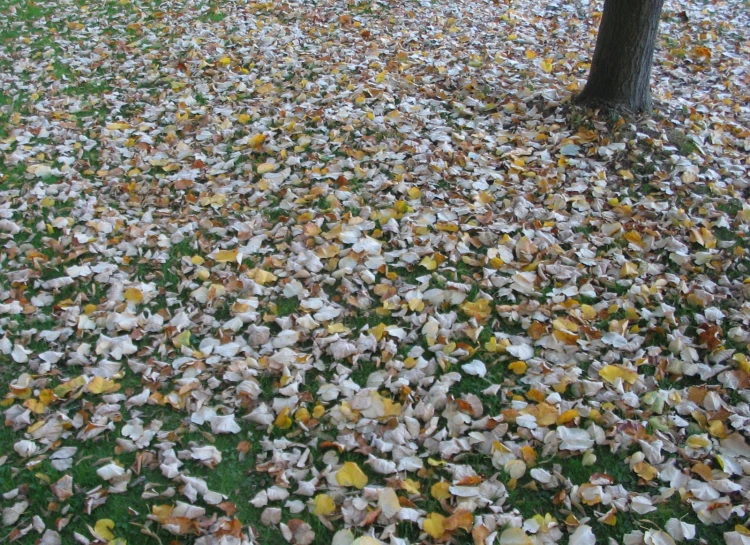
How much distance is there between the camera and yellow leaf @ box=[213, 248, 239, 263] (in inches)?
142

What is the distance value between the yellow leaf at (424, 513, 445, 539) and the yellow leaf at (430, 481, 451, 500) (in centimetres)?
8

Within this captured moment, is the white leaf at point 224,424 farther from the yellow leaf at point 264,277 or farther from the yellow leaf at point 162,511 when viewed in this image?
the yellow leaf at point 264,277

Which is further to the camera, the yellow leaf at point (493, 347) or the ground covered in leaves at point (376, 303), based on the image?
the yellow leaf at point (493, 347)

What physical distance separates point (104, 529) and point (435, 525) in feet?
4.04

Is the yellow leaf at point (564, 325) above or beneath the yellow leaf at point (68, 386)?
above

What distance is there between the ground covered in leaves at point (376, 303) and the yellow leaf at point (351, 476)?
0.01 metres

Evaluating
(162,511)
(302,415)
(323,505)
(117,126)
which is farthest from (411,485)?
(117,126)

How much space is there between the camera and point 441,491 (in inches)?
95.8

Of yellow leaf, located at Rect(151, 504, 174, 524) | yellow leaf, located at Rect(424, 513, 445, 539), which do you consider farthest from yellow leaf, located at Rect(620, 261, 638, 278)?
yellow leaf, located at Rect(151, 504, 174, 524)

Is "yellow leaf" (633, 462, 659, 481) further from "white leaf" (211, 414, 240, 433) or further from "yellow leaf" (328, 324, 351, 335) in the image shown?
"white leaf" (211, 414, 240, 433)

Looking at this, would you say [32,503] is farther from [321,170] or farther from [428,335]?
[321,170]

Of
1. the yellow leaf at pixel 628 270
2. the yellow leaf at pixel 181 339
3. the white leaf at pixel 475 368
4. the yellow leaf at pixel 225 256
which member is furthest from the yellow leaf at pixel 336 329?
the yellow leaf at pixel 628 270

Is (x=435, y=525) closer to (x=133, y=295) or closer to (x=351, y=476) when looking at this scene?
(x=351, y=476)

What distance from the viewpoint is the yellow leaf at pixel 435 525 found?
2307 mm
